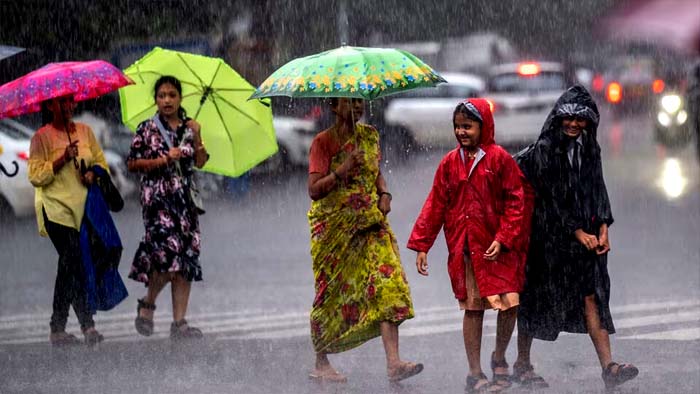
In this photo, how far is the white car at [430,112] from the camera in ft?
82.2

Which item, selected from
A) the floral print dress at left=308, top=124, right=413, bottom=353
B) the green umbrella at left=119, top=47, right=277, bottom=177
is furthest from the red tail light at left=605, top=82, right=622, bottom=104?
the floral print dress at left=308, top=124, right=413, bottom=353

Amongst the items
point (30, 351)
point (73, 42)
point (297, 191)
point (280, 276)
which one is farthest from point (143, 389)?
point (73, 42)

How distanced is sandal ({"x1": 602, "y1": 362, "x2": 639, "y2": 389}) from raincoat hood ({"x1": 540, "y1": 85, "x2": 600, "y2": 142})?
1.12 metres

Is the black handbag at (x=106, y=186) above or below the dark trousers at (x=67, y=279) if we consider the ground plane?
above

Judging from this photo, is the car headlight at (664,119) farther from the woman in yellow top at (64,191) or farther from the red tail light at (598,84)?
the woman in yellow top at (64,191)

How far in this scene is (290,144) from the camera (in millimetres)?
21516

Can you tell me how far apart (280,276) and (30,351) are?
3185 mm

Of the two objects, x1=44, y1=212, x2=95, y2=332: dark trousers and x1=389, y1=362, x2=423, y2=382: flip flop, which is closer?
x1=389, y1=362, x2=423, y2=382: flip flop

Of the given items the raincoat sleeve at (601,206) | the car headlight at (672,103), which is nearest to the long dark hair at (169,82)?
the raincoat sleeve at (601,206)

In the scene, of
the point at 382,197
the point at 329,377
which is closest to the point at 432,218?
the point at 382,197

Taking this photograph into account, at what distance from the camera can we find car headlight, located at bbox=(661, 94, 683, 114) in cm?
2223

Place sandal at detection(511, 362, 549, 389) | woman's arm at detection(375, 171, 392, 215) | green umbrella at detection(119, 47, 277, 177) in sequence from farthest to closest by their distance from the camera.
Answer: green umbrella at detection(119, 47, 277, 177), woman's arm at detection(375, 171, 392, 215), sandal at detection(511, 362, 549, 389)

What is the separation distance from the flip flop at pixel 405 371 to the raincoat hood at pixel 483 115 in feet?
3.82

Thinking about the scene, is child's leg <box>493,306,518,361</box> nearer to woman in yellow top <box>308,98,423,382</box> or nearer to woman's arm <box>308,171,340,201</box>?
woman in yellow top <box>308,98,423,382</box>
